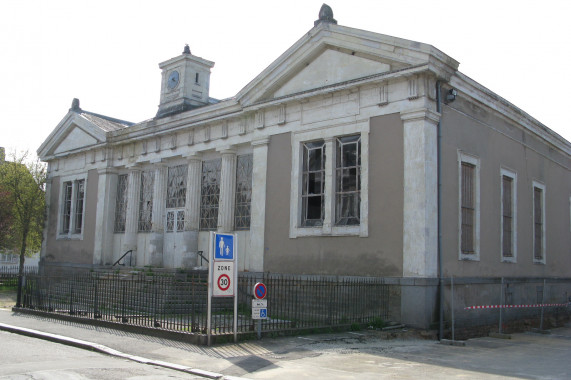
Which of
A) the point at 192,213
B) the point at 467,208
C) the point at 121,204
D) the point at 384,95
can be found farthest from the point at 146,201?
the point at 467,208

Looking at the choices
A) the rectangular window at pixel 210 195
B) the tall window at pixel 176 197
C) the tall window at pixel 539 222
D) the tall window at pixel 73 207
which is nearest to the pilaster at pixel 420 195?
the tall window at pixel 539 222

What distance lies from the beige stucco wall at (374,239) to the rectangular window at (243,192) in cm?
247

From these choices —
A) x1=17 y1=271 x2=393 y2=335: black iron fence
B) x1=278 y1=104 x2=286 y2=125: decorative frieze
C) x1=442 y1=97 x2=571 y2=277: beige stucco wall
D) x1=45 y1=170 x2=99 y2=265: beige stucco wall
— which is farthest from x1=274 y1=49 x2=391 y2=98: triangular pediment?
x1=45 y1=170 x2=99 y2=265: beige stucco wall

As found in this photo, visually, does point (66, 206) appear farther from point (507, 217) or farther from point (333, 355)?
point (333, 355)

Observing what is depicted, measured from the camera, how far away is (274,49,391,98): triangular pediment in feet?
56.7

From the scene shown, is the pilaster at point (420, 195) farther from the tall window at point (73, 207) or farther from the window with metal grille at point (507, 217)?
the tall window at point (73, 207)

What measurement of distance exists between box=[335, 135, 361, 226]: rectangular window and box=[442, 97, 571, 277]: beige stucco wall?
2.56 meters

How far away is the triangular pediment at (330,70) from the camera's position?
1728cm

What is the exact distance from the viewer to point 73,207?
28.5 metres

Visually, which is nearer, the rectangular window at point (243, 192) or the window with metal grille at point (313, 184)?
the window with metal grille at point (313, 184)

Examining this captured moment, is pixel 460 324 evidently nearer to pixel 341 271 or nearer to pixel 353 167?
pixel 341 271

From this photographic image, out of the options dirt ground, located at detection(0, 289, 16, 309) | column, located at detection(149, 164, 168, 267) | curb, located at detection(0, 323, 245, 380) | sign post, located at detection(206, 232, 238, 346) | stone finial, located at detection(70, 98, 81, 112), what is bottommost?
dirt ground, located at detection(0, 289, 16, 309)

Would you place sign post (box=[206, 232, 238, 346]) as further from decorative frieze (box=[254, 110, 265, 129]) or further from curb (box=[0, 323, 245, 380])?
decorative frieze (box=[254, 110, 265, 129])

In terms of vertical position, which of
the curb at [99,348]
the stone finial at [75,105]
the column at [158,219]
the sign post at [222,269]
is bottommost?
the curb at [99,348]
